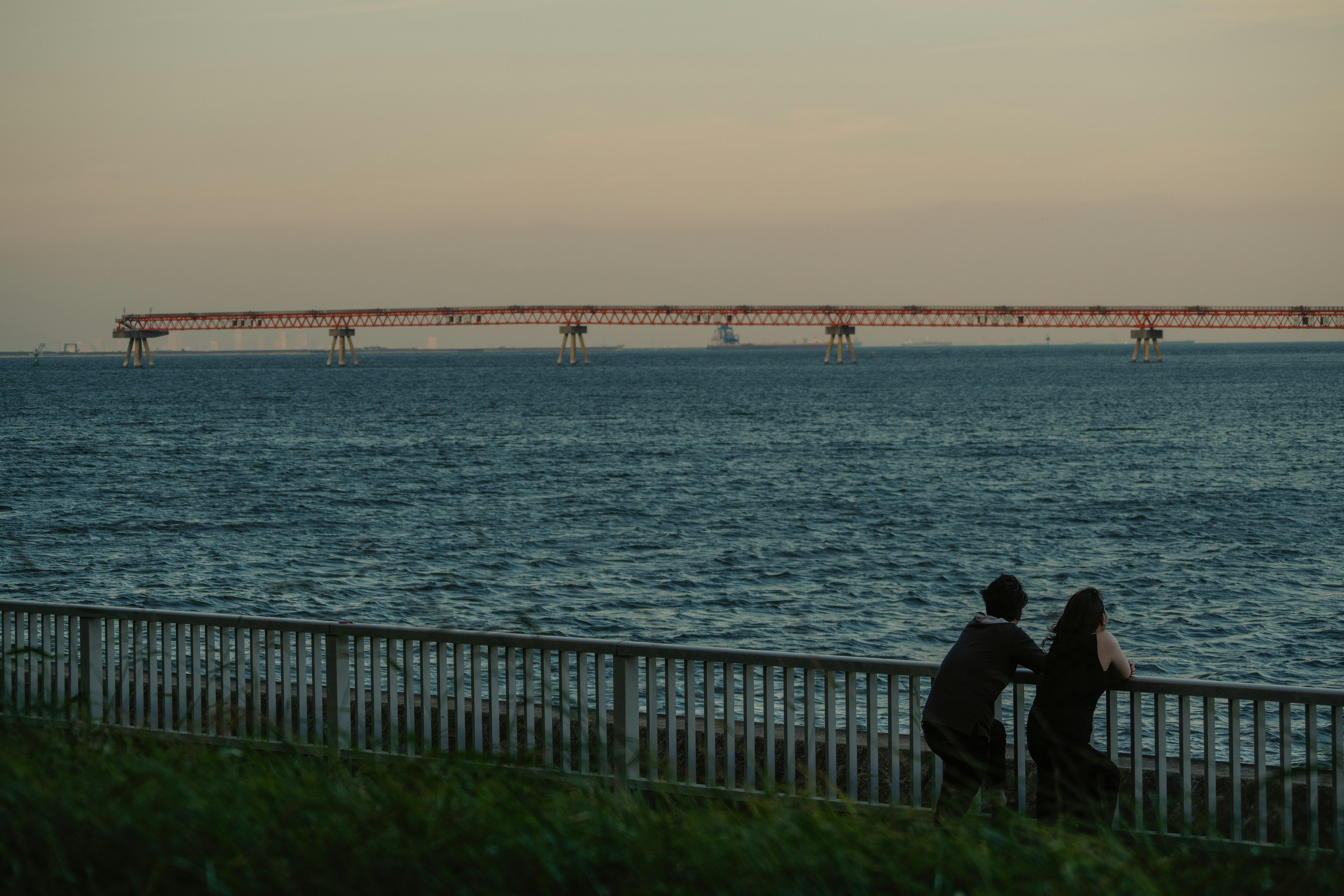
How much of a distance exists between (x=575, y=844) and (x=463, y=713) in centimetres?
364

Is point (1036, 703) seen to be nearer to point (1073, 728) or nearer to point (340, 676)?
point (1073, 728)

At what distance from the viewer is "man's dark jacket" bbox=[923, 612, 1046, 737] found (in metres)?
6.97

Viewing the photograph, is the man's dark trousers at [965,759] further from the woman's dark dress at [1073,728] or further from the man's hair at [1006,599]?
the man's hair at [1006,599]

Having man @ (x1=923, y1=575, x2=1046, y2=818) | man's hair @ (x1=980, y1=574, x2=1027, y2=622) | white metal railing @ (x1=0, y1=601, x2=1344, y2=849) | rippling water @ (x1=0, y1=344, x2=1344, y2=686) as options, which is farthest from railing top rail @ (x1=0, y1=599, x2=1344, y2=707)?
rippling water @ (x1=0, y1=344, x2=1344, y2=686)

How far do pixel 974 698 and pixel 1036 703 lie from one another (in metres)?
0.32

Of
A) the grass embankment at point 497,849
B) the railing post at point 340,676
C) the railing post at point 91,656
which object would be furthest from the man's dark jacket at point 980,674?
the railing post at point 91,656

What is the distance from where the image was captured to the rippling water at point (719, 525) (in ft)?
78.7

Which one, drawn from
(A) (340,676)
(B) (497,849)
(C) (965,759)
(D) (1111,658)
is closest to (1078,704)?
(D) (1111,658)

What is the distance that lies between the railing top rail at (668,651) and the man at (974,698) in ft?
0.40

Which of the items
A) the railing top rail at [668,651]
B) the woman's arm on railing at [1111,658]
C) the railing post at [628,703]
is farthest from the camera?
the railing post at [628,703]

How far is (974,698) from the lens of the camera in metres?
6.97

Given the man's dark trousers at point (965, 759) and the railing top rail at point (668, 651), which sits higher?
the railing top rail at point (668, 651)

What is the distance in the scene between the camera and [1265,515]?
38.5 meters

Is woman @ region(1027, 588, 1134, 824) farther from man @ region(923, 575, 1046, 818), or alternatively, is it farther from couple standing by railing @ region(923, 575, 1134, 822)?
man @ region(923, 575, 1046, 818)
